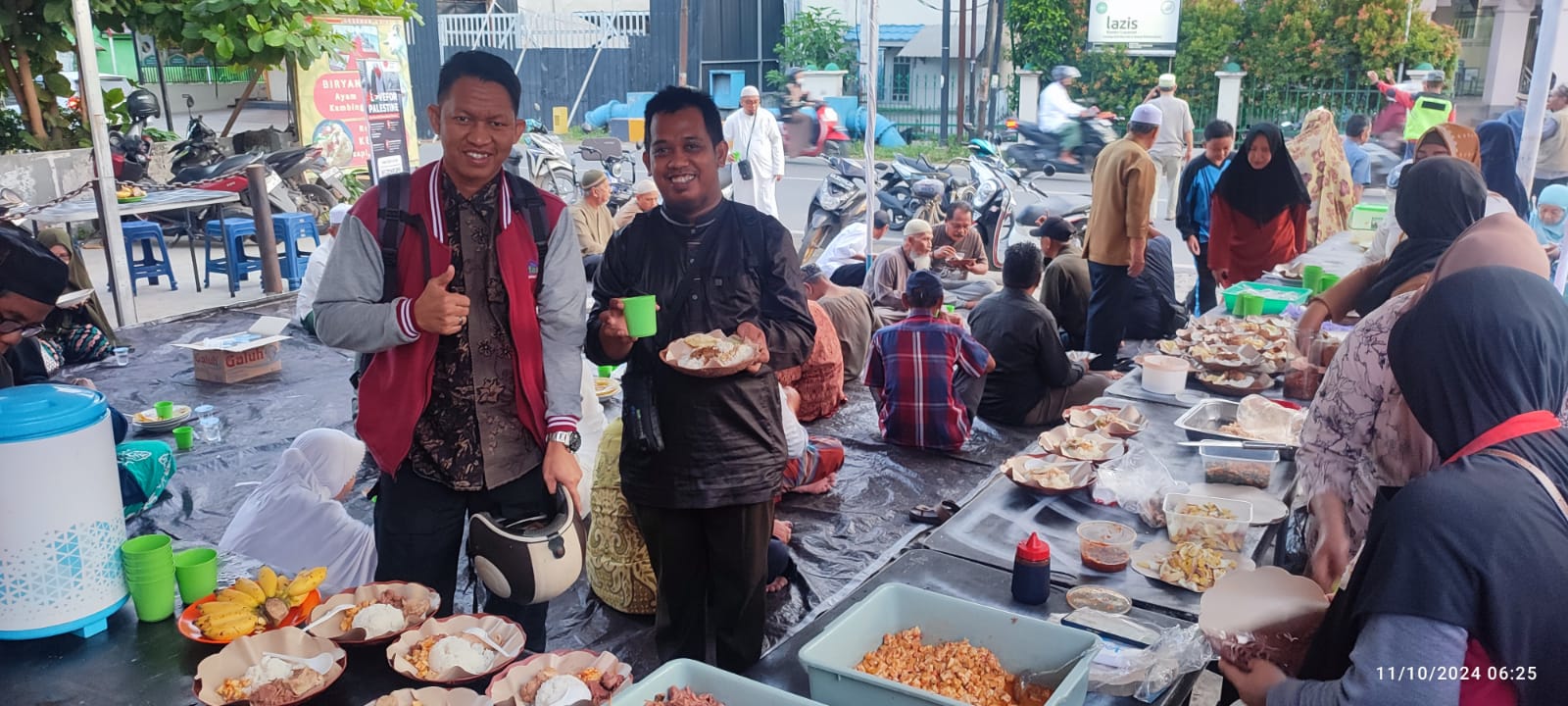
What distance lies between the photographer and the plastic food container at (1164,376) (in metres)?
3.93

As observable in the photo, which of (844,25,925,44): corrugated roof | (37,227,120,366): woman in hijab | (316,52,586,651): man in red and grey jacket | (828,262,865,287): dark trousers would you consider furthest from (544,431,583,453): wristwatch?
(844,25,925,44): corrugated roof

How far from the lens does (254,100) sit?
19.8m

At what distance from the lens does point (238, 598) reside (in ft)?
7.09

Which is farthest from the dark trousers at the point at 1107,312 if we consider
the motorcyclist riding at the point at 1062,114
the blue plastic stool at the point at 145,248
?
the motorcyclist riding at the point at 1062,114

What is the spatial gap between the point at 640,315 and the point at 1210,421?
225cm

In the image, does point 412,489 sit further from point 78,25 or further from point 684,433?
point 78,25

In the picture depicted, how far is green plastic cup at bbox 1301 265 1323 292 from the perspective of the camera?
5254 mm

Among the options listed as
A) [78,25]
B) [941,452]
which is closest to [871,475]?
[941,452]

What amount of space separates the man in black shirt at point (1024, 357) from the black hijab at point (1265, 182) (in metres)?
1.91

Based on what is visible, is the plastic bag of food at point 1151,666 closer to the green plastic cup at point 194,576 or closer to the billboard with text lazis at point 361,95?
the green plastic cup at point 194,576

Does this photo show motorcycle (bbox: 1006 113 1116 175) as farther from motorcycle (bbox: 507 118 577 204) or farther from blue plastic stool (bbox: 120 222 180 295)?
blue plastic stool (bbox: 120 222 180 295)

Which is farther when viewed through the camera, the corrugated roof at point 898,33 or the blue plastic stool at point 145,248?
the corrugated roof at point 898,33

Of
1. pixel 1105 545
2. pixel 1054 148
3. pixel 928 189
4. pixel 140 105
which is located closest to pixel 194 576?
pixel 1105 545

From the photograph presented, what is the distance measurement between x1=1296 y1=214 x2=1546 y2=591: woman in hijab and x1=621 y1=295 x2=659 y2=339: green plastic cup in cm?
143
